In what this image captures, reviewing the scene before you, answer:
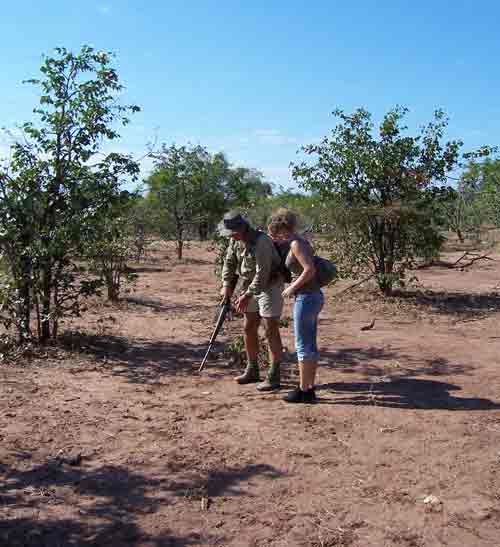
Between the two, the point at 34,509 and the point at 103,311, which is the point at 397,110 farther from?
the point at 34,509

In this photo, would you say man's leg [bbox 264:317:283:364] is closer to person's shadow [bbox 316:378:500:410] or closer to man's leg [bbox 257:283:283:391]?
man's leg [bbox 257:283:283:391]

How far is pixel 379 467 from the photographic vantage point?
3781 mm

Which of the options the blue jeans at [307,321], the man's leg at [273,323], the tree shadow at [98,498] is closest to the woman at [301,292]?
the blue jeans at [307,321]

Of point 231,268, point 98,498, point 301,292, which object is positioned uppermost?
point 231,268

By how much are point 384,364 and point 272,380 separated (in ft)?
5.16

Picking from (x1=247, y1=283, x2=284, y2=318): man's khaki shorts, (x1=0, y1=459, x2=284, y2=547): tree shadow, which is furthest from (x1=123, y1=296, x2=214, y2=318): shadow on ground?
(x1=0, y1=459, x2=284, y2=547): tree shadow

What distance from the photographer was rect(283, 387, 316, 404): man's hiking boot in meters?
4.92

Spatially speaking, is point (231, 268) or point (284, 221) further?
point (231, 268)

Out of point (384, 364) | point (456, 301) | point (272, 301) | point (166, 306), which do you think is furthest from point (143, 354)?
point (456, 301)

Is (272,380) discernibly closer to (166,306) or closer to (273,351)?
(273,351)

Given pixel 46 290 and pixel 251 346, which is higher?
pixel 46 290

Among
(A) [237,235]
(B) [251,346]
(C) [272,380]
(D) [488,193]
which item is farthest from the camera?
(D) [488,193]

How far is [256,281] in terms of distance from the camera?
16.4 ft

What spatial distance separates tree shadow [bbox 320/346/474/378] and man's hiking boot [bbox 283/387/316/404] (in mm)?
1099
